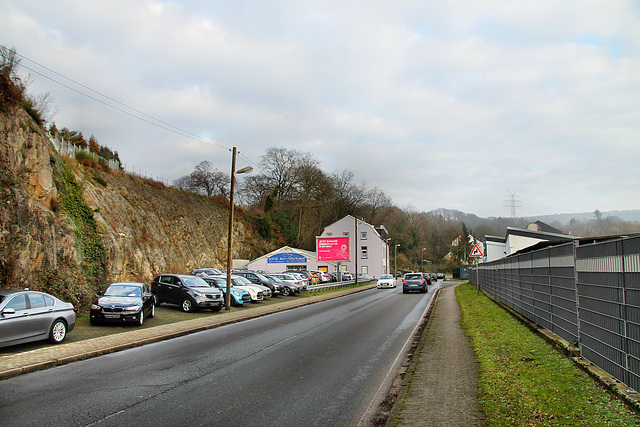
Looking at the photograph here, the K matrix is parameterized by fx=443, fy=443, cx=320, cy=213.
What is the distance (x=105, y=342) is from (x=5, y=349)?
2.21 m

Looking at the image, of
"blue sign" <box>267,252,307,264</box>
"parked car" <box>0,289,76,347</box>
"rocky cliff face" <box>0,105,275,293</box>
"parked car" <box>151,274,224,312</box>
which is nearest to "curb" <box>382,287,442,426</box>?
"parked car" <box>0,289,76,347</box>

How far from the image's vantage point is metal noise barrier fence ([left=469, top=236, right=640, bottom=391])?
18.7 ft

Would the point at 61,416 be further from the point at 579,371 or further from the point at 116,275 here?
the point at 116,275

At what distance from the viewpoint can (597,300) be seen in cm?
709

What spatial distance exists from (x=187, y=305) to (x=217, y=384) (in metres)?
14.0

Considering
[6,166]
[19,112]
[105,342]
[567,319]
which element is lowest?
[105,342]

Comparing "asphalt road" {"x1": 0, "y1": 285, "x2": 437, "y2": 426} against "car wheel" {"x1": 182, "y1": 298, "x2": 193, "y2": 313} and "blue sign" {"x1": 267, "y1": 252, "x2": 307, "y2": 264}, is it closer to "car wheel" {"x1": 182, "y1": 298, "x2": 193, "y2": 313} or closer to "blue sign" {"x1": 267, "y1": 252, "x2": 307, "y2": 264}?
"car wheel" {"x1": 182, "y1": 298, "x2": 193, "y2": 313}

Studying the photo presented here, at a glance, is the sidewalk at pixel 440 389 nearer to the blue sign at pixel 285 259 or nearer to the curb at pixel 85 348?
the curb at pixel 85 348

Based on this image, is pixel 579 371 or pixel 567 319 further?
pixel 567 319

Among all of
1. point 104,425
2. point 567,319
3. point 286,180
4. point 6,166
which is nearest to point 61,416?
point 104,425

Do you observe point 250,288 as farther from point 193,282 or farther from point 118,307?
point 118,307

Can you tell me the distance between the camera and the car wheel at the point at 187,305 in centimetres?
2073

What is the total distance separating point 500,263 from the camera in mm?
21828

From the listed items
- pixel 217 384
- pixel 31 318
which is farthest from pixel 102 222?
pixel 217 384
